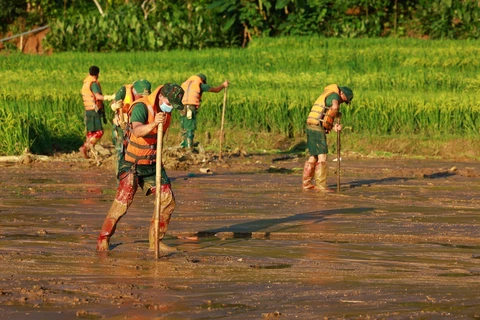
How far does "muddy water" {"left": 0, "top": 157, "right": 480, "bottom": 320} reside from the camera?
8375 mm

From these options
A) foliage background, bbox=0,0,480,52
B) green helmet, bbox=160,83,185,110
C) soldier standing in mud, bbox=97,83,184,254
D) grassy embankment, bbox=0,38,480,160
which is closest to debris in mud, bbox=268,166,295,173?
grassy embankment, bbox=0,38,480,160

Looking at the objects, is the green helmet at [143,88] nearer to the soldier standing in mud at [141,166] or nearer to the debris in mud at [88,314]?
the soldier standing in mud at [141,166]

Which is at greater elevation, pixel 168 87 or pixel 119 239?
pixel 168 87

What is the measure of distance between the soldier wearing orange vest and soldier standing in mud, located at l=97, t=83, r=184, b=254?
8794 millimetres

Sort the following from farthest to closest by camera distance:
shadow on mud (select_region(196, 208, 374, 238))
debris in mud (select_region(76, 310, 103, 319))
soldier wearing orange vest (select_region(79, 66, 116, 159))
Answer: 1. soldier wearing orange vest (select_region(79, 66, 116, 159))
2. shadow on mud (select_region(196, 208, 374, 238))
3. debris in mud (select_region(76, 310, 103, 319))

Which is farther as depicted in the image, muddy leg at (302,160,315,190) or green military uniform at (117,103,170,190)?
muddy leg at (302,160,315,190)

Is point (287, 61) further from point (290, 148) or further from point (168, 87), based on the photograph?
point (168, 87)

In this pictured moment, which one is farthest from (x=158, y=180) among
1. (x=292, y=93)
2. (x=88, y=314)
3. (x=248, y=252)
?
(x=292, y=93)

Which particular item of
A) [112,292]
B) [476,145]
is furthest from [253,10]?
[112,292]

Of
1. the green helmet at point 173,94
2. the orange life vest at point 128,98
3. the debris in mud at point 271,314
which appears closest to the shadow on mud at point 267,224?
the green helmet at point 173,94

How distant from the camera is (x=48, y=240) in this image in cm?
1120

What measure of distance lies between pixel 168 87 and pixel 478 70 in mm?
20050

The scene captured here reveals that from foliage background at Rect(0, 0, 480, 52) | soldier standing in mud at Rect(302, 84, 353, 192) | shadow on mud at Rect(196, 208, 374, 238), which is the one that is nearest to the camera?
shadow on mud at Rect(196, 208, 374, 238)

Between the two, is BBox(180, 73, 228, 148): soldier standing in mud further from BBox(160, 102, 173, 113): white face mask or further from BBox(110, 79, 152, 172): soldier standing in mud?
BBox(160, 102, 173, 113): white face mask
